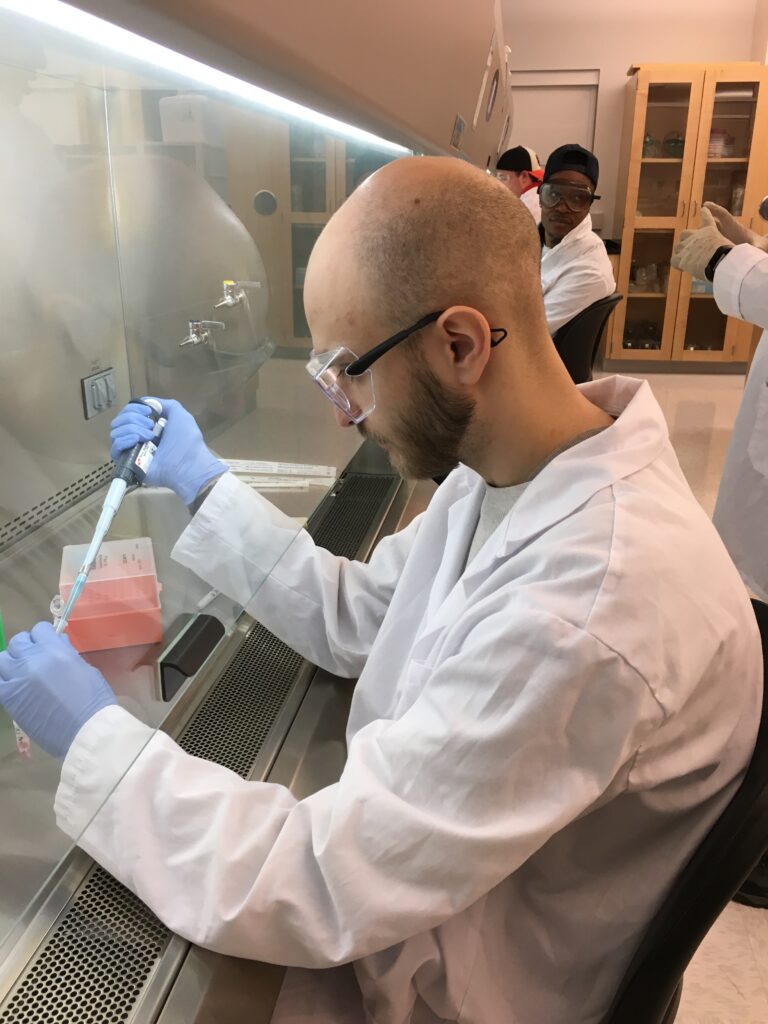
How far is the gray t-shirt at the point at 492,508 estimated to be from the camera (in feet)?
2.83

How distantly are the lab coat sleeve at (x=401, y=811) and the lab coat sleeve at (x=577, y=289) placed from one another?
105 inches

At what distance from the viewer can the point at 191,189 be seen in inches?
48.9

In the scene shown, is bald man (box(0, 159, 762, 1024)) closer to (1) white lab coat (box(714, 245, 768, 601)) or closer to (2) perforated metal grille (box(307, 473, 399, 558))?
(2) perforated metal grille (box(307, 473, 399, 558))

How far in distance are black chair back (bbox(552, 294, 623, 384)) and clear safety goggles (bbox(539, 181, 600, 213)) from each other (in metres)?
0.65

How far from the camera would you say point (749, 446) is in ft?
6.65

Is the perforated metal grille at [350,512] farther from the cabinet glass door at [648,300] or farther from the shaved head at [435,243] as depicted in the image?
the cabinet glass door at [648,300]

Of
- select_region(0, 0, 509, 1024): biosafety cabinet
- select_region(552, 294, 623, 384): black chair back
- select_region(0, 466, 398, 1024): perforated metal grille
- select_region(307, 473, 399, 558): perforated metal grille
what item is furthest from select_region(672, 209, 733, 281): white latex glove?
select_region(0, 466, 398, 1024): perforated metal grille

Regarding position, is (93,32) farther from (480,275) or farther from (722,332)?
(722,332)

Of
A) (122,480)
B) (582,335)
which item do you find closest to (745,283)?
(582,335)

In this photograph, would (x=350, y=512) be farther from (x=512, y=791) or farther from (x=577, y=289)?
(x=577, y=289)

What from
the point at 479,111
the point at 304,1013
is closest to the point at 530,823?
the point at 304,1013

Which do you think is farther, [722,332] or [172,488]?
[722,332]

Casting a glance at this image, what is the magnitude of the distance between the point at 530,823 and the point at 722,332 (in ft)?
19.7

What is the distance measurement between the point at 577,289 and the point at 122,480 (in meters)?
2.51
